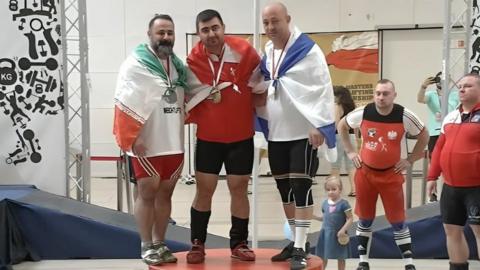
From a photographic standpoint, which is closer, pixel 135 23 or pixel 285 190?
pixel 285 190

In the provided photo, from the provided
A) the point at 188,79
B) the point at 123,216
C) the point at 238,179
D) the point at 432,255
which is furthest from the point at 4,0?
the point at 432,255

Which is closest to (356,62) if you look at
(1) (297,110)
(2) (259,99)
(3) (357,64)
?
(3) (357,64)

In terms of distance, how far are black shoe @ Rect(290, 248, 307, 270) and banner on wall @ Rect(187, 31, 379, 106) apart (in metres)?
7.58

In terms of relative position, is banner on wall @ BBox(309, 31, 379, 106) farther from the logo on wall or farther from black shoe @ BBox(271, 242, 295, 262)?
black shoe @ BBox(271, 242, 295, 262)

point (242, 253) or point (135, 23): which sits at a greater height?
point (135, 23)

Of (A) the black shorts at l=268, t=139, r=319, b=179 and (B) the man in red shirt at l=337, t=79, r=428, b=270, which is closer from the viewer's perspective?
(A) the black shorts at l=268, t=139, r=319, b=179

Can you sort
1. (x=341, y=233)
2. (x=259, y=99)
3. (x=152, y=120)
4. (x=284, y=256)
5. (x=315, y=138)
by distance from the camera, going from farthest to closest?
(x=341, y=233) < (x=284, y=256) < (x=259, y=99) < (x=152, y=120) < (x=315, y=138)

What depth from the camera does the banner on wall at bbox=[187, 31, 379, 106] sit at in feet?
34.9

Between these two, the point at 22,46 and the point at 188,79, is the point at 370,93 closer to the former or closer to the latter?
the point at 22,46

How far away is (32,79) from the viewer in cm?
586

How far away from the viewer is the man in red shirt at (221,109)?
11.1ft

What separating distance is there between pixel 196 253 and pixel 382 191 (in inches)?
64.4

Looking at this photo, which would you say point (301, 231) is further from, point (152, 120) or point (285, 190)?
point (152, 120)

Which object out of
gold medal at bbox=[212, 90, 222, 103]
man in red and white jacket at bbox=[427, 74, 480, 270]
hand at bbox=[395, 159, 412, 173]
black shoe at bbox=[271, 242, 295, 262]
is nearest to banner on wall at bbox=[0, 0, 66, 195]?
gold medal at bbox=[212, 90, 222, 103]
